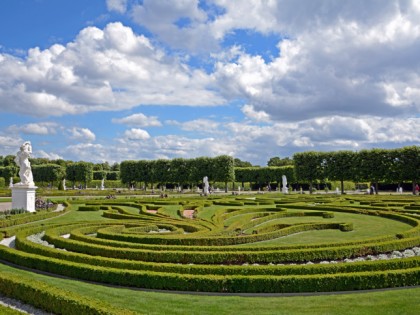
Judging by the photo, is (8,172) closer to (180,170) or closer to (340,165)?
(180,170)

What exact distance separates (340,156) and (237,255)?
50.6 meters

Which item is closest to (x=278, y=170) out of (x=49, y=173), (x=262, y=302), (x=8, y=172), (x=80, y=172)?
(x=80, y=172)

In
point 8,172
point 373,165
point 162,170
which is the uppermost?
point 8,172

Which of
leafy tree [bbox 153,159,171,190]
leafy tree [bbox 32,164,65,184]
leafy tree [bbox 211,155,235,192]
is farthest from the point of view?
leafy tree [bbox 32,164,65,184]

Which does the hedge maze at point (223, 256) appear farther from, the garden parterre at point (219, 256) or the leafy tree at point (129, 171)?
the leafy tree at point (129, 171)

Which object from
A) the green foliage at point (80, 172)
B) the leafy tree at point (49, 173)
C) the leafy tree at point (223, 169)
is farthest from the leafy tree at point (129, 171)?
the leafy tree at point (223, 169)

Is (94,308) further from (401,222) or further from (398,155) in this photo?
(398,155)

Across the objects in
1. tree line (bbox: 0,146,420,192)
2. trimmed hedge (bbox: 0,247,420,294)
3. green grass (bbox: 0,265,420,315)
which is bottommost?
green grass (bbox: 0,265,420,315)

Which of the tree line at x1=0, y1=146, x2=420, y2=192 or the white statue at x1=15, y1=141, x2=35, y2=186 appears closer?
the white statue at x1=15, y1=141, x2=35, y2=186

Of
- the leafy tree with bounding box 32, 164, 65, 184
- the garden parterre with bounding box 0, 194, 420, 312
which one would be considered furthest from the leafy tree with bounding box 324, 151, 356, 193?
the leafy tree with bounding box 32, 164, 65, 184

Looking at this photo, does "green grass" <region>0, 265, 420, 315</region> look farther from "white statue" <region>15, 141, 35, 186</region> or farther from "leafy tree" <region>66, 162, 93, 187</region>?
"leafy tree" <region>66, 162, 93, 187</region>

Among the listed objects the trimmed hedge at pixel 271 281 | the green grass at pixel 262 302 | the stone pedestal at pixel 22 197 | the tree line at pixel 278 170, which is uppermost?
the tree line at pixel 278 170

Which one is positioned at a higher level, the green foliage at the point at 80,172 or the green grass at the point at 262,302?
the green foliage at the point at 80,172

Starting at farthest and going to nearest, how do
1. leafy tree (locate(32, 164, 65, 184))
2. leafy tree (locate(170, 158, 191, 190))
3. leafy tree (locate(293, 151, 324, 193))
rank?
leafy tree (locate(32, 164, 65, 184))
leafy tree (locate(170, 158, 191, 190))
leafy tree (locate(293, 151, 324, 193))
